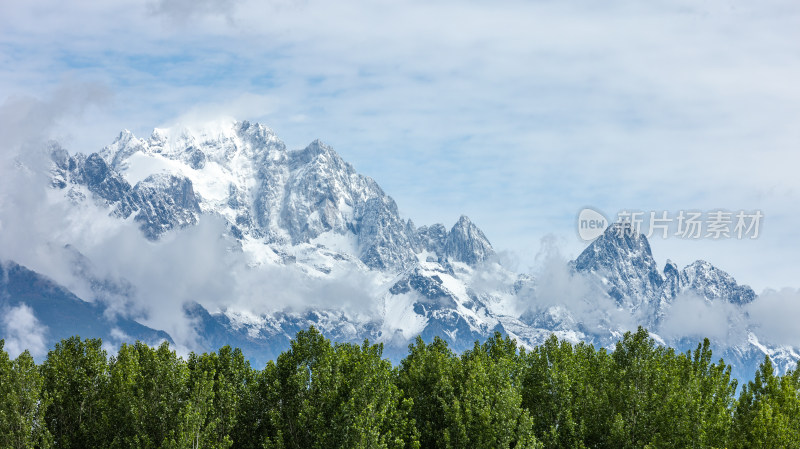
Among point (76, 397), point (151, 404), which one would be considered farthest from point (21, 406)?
point (151, 404)

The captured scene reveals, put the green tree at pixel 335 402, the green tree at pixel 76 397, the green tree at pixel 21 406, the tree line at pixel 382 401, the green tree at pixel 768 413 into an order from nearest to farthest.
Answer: the green tree at pixel 768 413 → the tree line at pixel 382 401 → the green tree at pixel 335 402 → the green tree at pixel 21 406 → the green tree at pixel 76 397

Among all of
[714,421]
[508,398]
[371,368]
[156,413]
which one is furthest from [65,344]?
[714,421]

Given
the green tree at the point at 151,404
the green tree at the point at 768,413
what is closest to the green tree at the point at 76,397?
the green tree at the point at 151,404

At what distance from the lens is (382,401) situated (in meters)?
78.5

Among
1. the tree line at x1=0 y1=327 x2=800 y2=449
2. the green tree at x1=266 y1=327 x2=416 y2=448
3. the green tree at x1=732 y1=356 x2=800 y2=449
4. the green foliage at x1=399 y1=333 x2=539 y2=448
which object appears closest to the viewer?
the green tree at x1=732 y1=356 x2=800 y2=449

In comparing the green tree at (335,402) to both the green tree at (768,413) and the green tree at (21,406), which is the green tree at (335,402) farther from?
the green tree at (768,413)

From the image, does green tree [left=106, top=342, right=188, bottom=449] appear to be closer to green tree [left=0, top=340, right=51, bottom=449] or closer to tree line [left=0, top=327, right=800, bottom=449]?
tree line [left=0, top=327, right=800, bottom=449]

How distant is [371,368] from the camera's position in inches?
3152

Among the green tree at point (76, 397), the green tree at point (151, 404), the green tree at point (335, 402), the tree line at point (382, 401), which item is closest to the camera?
the tree line at point (382, 401)

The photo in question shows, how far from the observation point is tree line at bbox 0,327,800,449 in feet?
241

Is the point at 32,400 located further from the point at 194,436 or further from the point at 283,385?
the point at 283,385

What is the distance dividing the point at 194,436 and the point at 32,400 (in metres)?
20.3

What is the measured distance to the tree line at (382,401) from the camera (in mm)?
73375

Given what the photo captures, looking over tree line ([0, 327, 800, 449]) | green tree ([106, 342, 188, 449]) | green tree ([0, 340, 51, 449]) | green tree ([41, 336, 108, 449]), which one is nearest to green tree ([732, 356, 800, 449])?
tree line ([0, 327, 800, 449])
